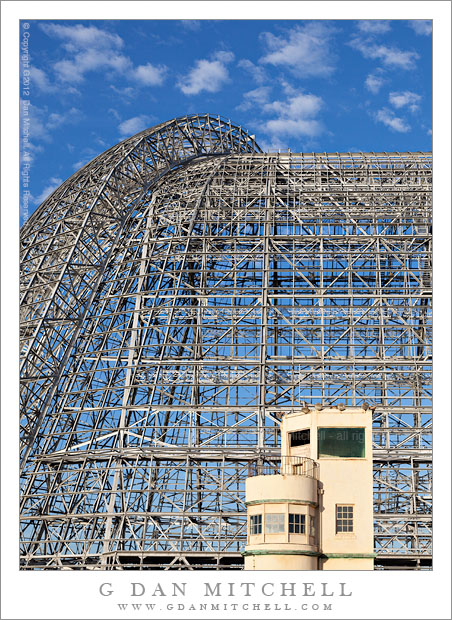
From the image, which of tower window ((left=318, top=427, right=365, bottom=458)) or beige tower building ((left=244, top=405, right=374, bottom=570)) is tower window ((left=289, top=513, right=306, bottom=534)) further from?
tower window ((left=318, top=427, right=365, bottom=458))

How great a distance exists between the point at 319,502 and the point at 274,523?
2.35 m

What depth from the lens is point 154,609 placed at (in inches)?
1039

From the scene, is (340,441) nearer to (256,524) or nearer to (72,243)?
(256,524)

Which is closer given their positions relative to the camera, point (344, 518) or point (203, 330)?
point (344, 518)

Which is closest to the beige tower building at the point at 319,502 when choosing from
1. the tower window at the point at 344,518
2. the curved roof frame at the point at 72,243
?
the tower window at the point at 344,518

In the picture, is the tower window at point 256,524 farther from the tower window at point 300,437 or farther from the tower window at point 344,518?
the tower window at point 300,437

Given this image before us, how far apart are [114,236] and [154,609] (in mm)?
44134

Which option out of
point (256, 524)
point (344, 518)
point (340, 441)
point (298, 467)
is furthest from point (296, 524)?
point (340, 441)

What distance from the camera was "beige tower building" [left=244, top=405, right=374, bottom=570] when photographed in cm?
3731

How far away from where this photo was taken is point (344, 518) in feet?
127

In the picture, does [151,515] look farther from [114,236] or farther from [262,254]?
[114,236]

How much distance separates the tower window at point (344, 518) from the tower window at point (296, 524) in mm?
1919

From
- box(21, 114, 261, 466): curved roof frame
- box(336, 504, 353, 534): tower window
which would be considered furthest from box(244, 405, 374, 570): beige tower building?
box(21, 114, 261, 466): curved roof frame
